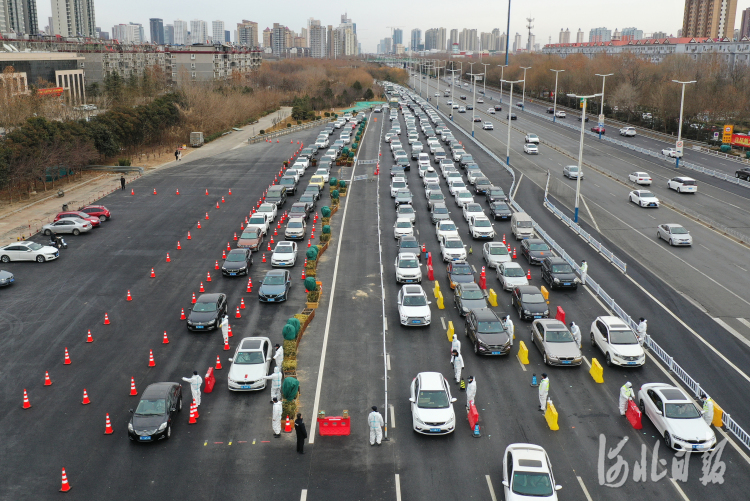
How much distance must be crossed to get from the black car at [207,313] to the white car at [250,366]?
384cm

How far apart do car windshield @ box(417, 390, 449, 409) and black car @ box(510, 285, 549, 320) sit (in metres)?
9.51

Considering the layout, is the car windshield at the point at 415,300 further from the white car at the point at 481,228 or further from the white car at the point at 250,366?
the white car at the point at 481,228

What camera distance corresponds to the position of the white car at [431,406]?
1967cm

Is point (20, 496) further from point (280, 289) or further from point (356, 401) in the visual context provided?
point (280, 289)

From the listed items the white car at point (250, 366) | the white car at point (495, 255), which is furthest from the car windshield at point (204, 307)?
the white car at point (495, 255)

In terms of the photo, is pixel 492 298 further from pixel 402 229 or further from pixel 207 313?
pixel 207 313

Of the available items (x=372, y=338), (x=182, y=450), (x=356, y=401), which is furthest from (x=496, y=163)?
(x=182, y=450)

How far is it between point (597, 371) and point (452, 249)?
1475cm

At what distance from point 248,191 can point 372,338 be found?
3346cm

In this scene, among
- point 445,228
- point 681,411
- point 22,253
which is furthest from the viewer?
point 445,228

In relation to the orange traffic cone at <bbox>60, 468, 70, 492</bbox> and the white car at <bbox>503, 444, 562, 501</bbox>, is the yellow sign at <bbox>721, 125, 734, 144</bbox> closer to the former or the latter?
the white car at <bbox>503, 444, 562, 501</bbox>

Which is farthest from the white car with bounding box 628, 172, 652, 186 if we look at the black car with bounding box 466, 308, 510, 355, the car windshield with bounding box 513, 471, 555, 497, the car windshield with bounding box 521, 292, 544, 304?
the car windshield with bounding box 513, 471, 555, 497

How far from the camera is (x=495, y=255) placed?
1430 inches

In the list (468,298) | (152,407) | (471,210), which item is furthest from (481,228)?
(152,407)
